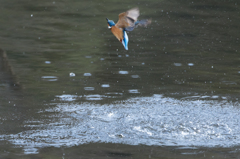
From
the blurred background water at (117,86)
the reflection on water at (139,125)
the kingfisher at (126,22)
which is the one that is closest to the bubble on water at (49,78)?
the blurred background water at (117,86)

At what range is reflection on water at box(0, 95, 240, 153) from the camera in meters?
4.29

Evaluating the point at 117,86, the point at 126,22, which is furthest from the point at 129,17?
the point at 117,86

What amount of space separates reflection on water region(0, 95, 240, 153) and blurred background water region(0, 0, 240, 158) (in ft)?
0.04

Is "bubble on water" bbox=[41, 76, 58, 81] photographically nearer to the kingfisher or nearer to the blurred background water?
the blurred background water

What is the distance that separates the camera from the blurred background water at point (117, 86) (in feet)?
13.9

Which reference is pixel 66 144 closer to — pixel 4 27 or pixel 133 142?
pixel 133 142

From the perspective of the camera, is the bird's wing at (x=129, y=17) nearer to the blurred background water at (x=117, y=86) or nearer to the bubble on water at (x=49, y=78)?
the blurred background water at (x=117, y=86)

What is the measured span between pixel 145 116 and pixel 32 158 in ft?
5.12

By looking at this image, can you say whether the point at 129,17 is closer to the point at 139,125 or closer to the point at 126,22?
the point at 126,22

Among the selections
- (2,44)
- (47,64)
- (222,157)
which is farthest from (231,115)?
(2,44)

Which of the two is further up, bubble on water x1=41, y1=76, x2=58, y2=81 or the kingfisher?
the kingfisher

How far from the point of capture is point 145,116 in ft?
16.0

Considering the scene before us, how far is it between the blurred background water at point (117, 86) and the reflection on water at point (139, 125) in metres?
0.01

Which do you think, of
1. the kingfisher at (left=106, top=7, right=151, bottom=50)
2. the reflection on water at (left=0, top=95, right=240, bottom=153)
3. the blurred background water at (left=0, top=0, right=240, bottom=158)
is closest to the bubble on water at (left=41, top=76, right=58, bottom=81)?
the blurred background water at (left=0, top=0, right=240, bottom=158)
